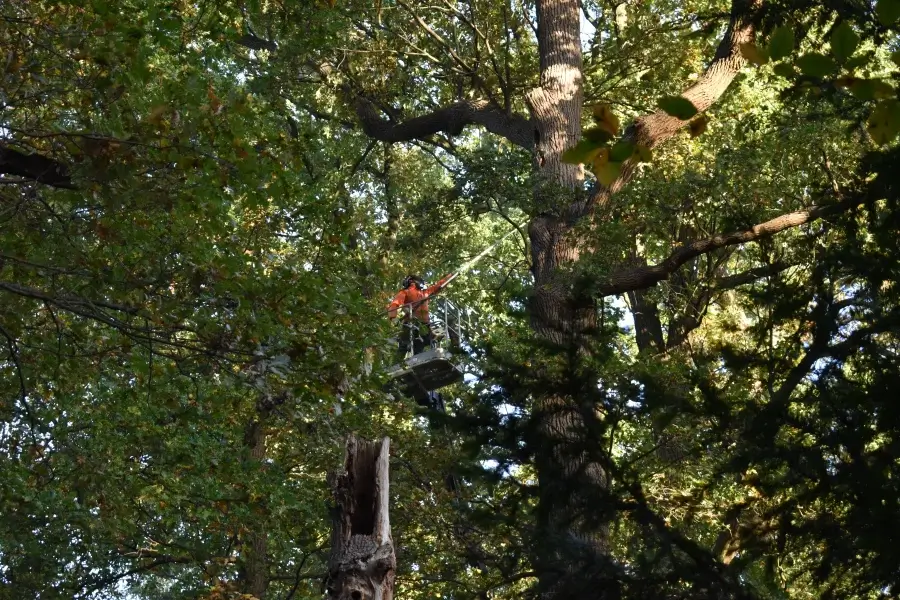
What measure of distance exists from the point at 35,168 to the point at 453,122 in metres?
8.40

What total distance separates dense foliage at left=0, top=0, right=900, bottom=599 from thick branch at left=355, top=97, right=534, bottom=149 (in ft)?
0.18

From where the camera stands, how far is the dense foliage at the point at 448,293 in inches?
175

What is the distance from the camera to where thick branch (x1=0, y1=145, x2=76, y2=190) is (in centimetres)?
741

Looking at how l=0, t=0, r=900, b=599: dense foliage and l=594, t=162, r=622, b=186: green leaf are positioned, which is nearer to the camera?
l=594, t=162, r=622, b=186: green leaf

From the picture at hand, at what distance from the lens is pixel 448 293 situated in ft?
66.7

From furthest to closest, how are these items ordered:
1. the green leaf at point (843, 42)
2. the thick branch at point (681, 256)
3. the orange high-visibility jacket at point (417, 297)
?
the orange high-visibility jacket at point (417, 297), the thick branch at point (681, 256), the green leaf at point (843, 42)

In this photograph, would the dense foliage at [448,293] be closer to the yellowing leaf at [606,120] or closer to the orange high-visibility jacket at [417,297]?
the yellowing leaf at [606,120]

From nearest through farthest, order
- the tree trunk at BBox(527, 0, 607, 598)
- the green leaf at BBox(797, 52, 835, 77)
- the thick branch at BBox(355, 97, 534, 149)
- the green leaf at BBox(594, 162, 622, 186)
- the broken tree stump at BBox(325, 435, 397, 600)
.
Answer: the green leaf at BBox(797, 52, 835, 77)
the green leaf at BBox(594, 162, 622, 186)
the tree trunk at BBox(527, 0, 607, 598)
the broken tree stump at BBox(325, 435, 397, 600)
the thick branch at BBox(355, 97, 534, 149)

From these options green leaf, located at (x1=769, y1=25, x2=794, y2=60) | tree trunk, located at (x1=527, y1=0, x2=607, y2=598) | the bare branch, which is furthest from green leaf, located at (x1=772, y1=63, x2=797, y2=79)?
the bare branch

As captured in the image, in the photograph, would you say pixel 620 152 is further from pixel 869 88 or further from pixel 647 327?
pixel 647 327

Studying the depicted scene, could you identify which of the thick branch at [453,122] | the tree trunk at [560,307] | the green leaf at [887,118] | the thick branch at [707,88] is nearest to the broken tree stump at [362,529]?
the tree trunk at [560,307]

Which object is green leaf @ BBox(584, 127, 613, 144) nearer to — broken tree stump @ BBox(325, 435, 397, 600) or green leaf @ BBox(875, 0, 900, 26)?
green leaf @ BBox(875, 0, 900, 26)

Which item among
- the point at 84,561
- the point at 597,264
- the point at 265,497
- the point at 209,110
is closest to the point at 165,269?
the point at 209,110

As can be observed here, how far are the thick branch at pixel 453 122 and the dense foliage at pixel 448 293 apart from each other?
2.1 inches
